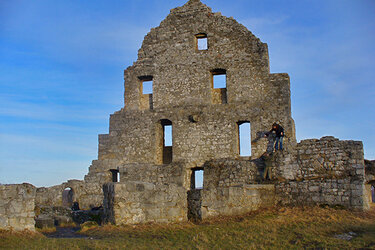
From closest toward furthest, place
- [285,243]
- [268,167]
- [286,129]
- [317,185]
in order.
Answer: [285,243] → [317,185] → [268,167] → [286,129]

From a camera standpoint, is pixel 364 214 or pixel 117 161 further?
pixel 117 161

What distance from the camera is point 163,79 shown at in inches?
830

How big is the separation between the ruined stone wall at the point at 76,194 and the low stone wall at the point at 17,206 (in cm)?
901

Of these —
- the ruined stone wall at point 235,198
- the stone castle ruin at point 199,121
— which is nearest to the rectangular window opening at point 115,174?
the stone castle ruin at point 199,121

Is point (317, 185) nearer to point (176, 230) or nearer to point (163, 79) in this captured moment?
point (176, 230)

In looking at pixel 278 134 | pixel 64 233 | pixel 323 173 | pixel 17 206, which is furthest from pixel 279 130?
pixel 17 206

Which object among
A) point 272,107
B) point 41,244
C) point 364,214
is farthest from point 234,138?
point 41,244

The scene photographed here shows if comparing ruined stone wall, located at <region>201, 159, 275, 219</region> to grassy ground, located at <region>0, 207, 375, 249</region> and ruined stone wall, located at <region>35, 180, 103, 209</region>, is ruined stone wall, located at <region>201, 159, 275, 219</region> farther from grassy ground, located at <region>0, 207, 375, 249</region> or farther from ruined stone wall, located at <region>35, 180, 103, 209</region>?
ruined stone wall, located at <region>35, 180, 103, 209</region>

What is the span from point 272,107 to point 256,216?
7951 millimetres

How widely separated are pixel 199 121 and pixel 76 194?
23.9 feet

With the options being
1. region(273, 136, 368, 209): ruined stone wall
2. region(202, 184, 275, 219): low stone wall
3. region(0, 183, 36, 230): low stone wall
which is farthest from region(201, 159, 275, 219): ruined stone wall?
region(0, 183, 36, 230): low stone wall

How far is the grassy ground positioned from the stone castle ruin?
101 inches

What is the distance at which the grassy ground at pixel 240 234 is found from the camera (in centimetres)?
923

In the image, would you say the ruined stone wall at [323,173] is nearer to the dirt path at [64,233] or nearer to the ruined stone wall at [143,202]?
the ruined stone wall at [143,202]
